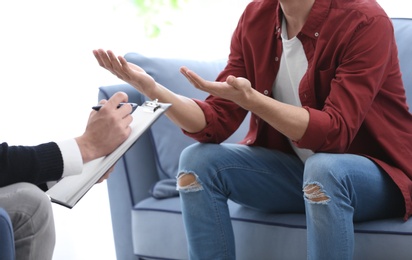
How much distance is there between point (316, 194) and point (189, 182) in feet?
1.13

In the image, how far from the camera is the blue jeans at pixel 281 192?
1.58m

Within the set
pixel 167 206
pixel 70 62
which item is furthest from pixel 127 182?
pixel 70 62

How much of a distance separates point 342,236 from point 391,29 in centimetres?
54

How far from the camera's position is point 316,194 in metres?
1.58

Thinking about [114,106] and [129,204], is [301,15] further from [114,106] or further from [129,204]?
[129,204]

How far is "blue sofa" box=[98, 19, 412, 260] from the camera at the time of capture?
1.86m

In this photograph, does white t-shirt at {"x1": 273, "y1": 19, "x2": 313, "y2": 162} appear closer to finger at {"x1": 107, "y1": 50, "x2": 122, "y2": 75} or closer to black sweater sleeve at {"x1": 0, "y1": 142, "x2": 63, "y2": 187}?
finger at {"x1": 107, "y1": 50, "x2": 122, "y2": 75}

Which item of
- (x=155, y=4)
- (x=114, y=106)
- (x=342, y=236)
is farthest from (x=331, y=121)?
(x=155, y=4)

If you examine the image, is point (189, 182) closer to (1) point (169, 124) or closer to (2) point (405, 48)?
(1) point (169, 124)

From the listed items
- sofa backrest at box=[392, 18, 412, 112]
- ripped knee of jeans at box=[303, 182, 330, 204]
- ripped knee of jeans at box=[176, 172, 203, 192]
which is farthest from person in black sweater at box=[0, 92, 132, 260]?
sofa backrest at box=[392, 18, 412, 112]

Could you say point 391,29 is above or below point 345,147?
above

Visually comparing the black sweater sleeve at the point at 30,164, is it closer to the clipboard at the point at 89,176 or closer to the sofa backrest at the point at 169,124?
the clipboard at the point at 89,176

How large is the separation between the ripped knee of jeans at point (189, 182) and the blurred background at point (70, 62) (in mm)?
831

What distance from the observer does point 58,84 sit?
252cm
